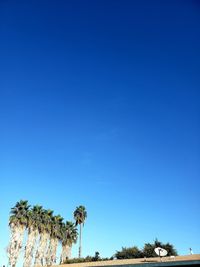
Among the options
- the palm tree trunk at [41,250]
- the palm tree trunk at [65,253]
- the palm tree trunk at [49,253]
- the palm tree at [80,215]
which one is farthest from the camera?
the palm tree at [80,215]

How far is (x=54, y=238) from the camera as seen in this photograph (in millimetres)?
67125

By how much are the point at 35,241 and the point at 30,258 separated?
3.19m

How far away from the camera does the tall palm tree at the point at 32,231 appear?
6019cm

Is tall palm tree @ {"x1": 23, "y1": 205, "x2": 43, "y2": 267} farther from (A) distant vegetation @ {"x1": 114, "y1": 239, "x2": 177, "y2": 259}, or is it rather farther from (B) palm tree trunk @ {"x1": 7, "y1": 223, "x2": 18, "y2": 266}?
(A) distant vegetation @ {"x1": 114, "y1": 239, "x2": 177, "y2": 259}

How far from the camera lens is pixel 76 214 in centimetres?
8138

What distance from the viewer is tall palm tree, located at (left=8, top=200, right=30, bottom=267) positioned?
2281 inches

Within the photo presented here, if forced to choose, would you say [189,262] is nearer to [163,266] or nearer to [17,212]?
[163,266]

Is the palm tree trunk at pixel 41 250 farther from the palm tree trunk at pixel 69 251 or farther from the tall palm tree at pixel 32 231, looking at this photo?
the palm tree trunk at pixel 69 251

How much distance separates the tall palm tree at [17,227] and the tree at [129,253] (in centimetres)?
1899

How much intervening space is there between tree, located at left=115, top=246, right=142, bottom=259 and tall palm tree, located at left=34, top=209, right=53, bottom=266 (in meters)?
14.3

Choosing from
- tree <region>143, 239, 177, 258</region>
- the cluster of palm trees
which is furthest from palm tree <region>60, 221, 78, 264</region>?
tree <region>143, 239, 177, 258</region>

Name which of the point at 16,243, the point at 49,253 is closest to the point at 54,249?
the point at 49,253

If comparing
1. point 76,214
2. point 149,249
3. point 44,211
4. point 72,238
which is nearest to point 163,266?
point 149,249

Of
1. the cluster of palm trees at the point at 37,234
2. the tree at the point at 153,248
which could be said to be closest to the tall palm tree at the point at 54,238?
the cluster of palm trees at the point at 37,234
